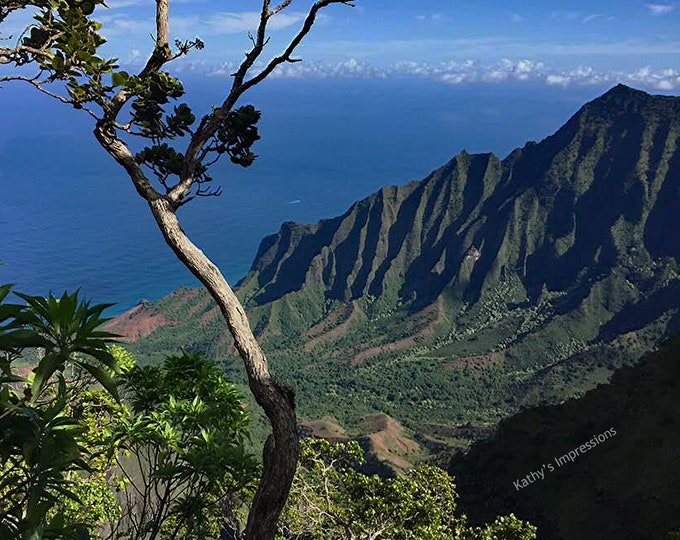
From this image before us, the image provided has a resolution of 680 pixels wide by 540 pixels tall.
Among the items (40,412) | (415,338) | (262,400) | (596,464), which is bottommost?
(596,464)

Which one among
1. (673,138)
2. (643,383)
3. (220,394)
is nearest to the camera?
(220,394)

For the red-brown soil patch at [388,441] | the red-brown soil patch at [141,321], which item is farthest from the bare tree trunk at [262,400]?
the red-brown soil patch at [141,321]

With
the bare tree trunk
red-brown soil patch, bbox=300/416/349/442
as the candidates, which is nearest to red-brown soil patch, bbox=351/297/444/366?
red-brown soil patch, bbox=300/416/349/442

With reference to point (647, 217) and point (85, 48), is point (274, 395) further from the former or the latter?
point (647, 217)

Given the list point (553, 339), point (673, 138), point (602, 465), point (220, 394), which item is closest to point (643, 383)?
point (602, 465)

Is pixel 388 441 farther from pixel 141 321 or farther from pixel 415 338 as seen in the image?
pixel 141 321

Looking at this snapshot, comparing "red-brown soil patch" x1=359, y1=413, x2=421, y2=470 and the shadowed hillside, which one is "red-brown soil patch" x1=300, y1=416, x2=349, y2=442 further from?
the shadowed hillside

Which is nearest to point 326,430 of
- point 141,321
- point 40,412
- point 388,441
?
point 388,441

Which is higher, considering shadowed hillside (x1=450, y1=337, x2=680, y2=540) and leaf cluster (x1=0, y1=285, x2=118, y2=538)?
leaf cluster (x1=0, y1=285, x2=118, y2=538)
